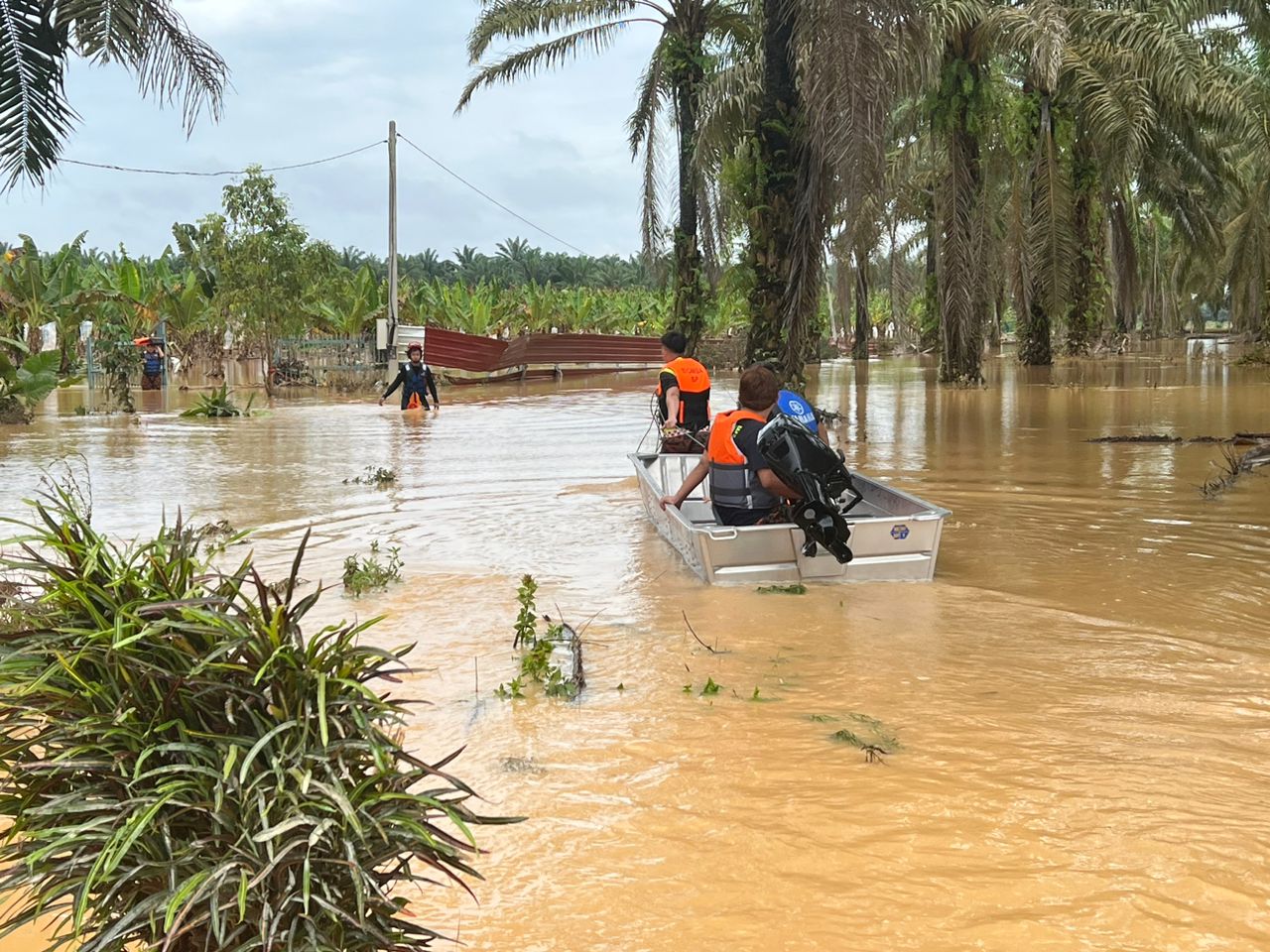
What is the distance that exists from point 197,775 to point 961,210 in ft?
77.1

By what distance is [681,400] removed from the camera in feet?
39.6

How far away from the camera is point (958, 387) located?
2619 cm

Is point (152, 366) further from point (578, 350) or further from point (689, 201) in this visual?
point (689, 201)

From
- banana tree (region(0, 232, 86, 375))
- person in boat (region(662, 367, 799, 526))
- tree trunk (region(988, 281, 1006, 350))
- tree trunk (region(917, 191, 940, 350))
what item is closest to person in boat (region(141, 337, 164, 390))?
banana tree (region(0, 232, 86, 375))

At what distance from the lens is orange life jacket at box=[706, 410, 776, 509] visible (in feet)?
27.5

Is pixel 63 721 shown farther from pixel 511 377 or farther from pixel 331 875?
pixel 511 377

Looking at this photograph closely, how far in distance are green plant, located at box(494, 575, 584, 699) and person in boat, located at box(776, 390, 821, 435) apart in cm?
266

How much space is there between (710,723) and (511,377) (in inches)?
1318

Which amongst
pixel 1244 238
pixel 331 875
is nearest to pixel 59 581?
pixel 331 875

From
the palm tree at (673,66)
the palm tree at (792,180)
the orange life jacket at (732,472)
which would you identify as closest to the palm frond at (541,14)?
the palm tree at (673,66)

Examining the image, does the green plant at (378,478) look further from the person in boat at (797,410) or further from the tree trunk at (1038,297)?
the tree trunk at (1038,297)

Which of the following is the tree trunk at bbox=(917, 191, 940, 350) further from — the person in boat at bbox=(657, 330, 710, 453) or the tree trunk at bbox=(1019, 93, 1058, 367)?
the person in boat at bbox=(657, 330, 710, 453)

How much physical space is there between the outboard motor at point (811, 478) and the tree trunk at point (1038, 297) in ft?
68.5

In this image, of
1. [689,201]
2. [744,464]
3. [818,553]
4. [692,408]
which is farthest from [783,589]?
[689,201]
